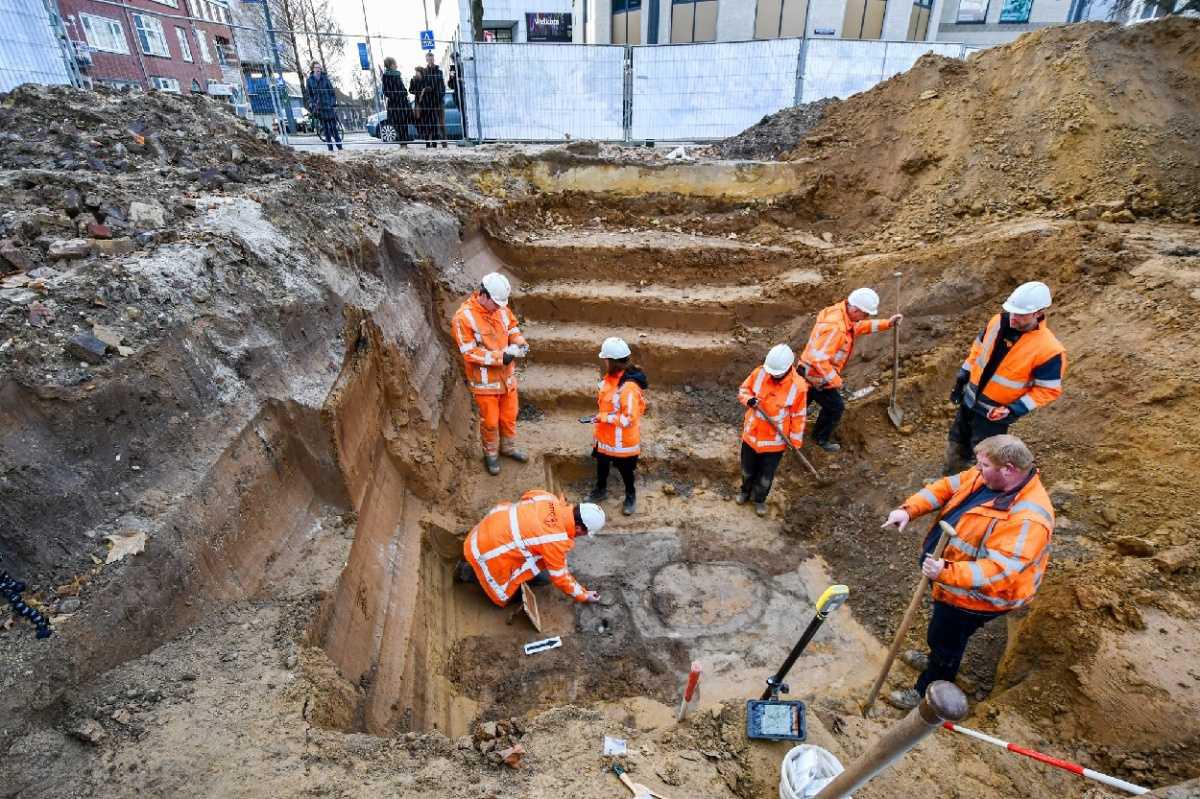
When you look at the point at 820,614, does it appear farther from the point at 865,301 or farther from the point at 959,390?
the point at 865,301

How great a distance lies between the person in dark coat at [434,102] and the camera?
10.8 m

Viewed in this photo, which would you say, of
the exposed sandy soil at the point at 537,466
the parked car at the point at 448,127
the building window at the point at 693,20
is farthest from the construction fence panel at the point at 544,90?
the building window at the point at 693,20

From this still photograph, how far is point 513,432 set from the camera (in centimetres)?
631

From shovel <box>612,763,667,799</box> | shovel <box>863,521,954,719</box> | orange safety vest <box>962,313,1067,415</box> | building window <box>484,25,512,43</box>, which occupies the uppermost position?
building window <box>484,25,512,43</box>

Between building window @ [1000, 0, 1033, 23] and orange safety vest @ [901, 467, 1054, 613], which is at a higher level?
building window @ [1000, 0, 1033, 23]

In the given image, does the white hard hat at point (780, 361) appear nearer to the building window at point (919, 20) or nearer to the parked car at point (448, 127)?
the parked car at point (448, 127)

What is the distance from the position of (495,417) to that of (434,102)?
819 cm

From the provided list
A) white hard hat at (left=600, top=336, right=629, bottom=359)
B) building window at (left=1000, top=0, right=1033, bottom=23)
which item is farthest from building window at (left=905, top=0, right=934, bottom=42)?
white hard hat at (left=600, top=336, right=629, bottom=359)

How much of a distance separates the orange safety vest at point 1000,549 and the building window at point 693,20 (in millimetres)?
18860

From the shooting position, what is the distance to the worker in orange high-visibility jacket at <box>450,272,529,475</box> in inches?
220

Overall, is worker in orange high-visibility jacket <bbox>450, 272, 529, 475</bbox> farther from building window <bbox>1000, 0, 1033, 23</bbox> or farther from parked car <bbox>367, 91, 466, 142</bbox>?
building window <bbox>1000, 0, 1033, 23</bbox>

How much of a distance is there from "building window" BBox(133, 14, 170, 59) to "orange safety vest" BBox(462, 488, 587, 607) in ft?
93.1

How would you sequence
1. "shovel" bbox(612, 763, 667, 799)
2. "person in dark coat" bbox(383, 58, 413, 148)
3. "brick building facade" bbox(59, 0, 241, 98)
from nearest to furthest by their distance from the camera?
"shovel" bbox(612, 763, 667, 799), "person in dark coat" bbox(383, 58, 413, 148), "brick building facade" bbox(59, 0, 241, 98)

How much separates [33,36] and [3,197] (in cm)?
548
